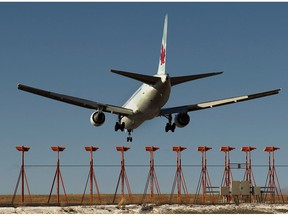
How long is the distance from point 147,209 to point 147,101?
45.1ft

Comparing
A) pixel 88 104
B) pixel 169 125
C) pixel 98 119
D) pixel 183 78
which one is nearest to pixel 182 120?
pixel 169 125

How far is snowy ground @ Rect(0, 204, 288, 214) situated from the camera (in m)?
66.7

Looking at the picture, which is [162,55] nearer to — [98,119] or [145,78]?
[145,78]

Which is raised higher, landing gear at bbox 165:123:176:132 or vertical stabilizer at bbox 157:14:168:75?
vertical stabilizer at bbox 157:14:168:75

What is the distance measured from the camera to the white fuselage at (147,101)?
7544 centimetres

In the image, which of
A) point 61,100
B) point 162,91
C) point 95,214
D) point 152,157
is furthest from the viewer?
point 152,157

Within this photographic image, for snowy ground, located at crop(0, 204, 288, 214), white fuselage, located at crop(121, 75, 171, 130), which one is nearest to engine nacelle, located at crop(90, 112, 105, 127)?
white fuselage, located at crop(121, 75, 171, 130)

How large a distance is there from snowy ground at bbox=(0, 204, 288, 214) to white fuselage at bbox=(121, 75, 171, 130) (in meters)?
11.9

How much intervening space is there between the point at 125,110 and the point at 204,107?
33.0 feet

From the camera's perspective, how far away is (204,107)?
3344 inches

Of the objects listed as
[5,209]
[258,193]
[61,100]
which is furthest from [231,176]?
[5,209]

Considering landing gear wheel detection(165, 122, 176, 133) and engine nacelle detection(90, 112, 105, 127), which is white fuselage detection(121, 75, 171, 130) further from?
landing gear wheel detection(165, 122, 176, 133)

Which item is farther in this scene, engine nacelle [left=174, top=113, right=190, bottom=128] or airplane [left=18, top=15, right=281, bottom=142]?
engine nacelle [left=174, top=113, right=190, bottom=128]

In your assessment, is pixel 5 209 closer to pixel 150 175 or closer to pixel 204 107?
pixel 150 175
